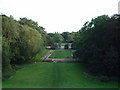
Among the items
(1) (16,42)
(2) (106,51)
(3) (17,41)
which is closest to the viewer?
(2) (106,51)

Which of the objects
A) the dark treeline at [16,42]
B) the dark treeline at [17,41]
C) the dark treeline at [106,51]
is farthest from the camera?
the dark treeline at [17,41]

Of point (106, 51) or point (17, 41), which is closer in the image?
point (106, 51)

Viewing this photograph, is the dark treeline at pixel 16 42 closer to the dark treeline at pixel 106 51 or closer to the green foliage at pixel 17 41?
the green foliage at pixel 17 41

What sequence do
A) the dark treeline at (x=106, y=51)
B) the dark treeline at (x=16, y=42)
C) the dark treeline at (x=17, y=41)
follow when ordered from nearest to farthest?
the dark treeline at (x=106, y=51)
the dark treeline at (x=16, y=42)
the dark treeline at (x=17, y=41)

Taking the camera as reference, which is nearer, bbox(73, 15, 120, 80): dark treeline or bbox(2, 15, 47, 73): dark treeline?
bbox(73, 15, 120, 80): dark treeline

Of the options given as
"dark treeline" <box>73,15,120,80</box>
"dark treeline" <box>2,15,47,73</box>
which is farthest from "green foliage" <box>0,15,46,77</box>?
"dark treeline" <box>73,15,120,80</box>

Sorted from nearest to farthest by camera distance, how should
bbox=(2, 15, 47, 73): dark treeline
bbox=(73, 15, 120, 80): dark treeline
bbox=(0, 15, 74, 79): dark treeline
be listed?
1. bbox=(73, 15, 120, 80): dark treeline
2. bbox=(0, 15, 74, 79): dark treeline
3. bbox=(2, 15, 47, 73): dark treeline

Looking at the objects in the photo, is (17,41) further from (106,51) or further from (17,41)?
(106,51)

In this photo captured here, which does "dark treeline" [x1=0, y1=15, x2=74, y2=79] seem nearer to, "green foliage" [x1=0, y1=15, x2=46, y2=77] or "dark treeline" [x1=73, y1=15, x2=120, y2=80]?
"green foliage" [x1=0, y1=15, x2=46, y2=77]

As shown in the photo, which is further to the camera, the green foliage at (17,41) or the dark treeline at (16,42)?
the green foliage at (17,41)

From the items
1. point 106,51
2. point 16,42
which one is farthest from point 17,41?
point 106,51

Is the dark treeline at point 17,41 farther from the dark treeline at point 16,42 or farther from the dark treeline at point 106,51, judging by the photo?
the dark treeline at point 106,51

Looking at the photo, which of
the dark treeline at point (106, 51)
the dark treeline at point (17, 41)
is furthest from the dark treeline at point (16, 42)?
the dark treeline at point (106, 51)

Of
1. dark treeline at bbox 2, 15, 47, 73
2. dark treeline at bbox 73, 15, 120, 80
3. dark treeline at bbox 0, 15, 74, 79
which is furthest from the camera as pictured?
dark treeline at bbox 2, 15, 47, 73
